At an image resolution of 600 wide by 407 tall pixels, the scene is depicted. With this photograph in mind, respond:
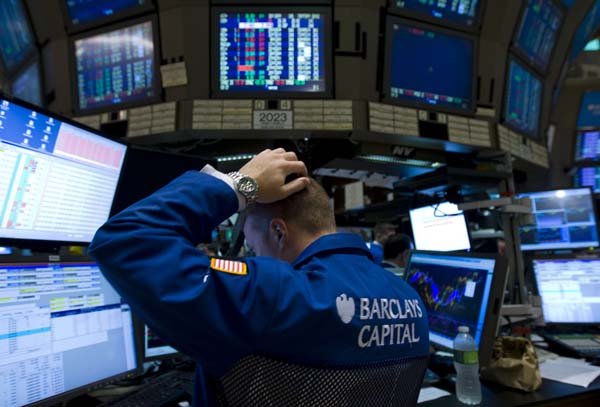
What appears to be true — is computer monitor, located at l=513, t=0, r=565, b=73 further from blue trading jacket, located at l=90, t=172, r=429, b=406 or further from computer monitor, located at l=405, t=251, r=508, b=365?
blue trading jacket, located at l=90, t=172, r=429, b=406

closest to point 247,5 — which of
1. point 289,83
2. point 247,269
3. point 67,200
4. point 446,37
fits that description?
point 289,83

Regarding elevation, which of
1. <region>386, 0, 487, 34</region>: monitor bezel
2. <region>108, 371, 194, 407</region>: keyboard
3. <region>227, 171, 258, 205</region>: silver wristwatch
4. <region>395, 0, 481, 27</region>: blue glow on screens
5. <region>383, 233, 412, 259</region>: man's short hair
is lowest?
<region>108, 371, 194, 407</region>: keyboard

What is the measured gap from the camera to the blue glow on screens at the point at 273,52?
231cm

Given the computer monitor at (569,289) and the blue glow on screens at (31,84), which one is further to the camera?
the blue glow on screens at (31,84)

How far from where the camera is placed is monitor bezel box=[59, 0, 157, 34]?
2.37 metres

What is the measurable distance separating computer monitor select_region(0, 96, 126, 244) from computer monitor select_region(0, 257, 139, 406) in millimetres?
155

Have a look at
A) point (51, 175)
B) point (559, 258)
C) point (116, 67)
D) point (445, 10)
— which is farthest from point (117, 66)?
point (559, 258)

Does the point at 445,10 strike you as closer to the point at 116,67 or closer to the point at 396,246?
the point at 396,246

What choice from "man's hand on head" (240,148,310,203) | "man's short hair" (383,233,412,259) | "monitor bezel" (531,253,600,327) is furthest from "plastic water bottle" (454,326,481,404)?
"man's short hair" (383,233,412,259)

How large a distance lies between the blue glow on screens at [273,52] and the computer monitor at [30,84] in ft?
4.09

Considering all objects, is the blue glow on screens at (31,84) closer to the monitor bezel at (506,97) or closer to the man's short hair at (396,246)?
the man's short hair at (396,246)

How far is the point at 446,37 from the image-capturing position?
2572mm

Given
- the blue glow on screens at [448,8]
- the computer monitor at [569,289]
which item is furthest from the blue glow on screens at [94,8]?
the computer monitor at [569,289]

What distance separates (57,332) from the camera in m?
1.06
